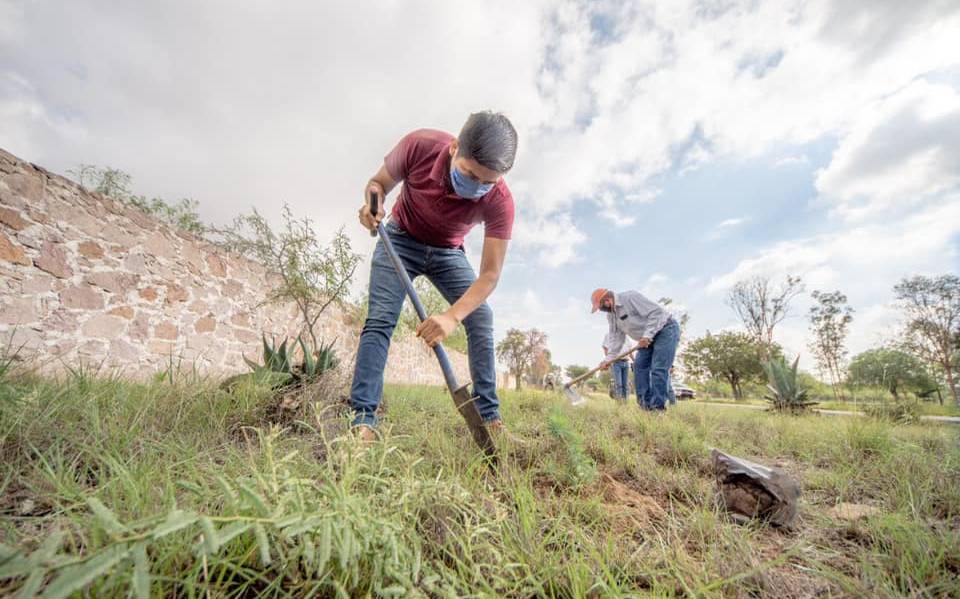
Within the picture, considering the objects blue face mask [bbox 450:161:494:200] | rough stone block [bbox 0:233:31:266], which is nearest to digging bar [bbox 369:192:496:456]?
blue face mask [bbox 450:161:494:200]

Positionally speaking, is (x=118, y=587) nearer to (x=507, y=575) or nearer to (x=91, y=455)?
(x=507, y=575)

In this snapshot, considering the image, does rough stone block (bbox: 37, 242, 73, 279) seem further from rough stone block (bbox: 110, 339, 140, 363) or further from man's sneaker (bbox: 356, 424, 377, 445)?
man's sneaker (bbox: 356, 424, 377, 445)

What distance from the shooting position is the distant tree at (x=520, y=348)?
32.5 metres

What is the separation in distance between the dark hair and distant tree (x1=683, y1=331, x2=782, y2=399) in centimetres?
3646

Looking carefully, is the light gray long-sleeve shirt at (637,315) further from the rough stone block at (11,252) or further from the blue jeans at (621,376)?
the rough stone block at (11,252)

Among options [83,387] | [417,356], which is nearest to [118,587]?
[83,387]

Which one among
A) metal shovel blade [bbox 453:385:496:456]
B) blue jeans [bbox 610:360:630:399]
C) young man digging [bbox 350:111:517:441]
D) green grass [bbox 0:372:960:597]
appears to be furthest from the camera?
blue jeans [bbox 610:360:630:399]

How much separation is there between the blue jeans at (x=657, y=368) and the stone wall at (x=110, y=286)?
3.72 meters

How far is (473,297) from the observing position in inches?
81.4

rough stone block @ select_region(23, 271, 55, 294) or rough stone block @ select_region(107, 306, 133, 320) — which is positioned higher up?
rough stone block @ select_region(23, 271, 55, 294)

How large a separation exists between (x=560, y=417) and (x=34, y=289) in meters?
4.60

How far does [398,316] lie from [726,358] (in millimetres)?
38773

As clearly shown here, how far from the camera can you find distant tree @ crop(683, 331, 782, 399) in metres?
31.4

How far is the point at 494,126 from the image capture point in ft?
6.11
